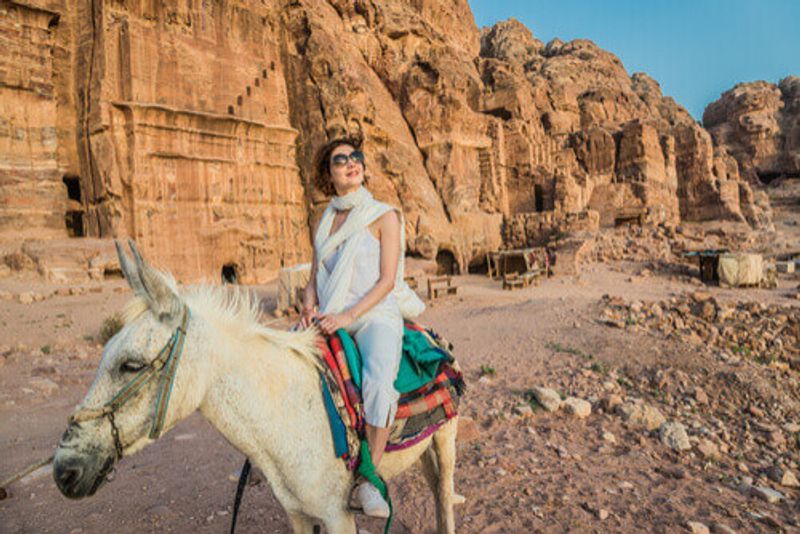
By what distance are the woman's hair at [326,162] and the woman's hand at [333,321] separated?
2.71 ft

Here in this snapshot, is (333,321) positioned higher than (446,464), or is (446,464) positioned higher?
(333,321)

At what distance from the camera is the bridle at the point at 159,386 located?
4.64 feet

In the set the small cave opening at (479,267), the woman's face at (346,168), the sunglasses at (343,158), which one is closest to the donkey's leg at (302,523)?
the woman's face at (346,168)

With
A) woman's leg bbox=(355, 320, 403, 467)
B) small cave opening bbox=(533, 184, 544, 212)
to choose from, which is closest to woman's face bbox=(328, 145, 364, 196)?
woman's leg bbox=(355, 320, 403, 467)

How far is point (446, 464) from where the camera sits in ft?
9.18

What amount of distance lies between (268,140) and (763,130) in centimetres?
6267

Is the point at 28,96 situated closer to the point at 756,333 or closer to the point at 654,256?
A: the point at 756,333

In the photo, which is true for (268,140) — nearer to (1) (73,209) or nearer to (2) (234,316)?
(1) (73,209)

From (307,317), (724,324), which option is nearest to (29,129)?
(307,317)

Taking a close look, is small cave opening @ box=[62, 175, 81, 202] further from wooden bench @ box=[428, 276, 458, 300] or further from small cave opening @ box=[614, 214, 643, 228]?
small cave opening @ box=[614, 214, 643, 228]

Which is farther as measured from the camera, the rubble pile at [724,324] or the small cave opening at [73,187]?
the small cave opening at [73,187]

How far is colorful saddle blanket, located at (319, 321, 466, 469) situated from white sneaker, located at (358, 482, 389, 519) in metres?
0.12

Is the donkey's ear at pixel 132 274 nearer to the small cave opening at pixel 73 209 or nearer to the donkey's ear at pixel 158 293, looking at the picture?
the donkey's ear at pixel 158 293

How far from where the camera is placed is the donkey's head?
137cm
